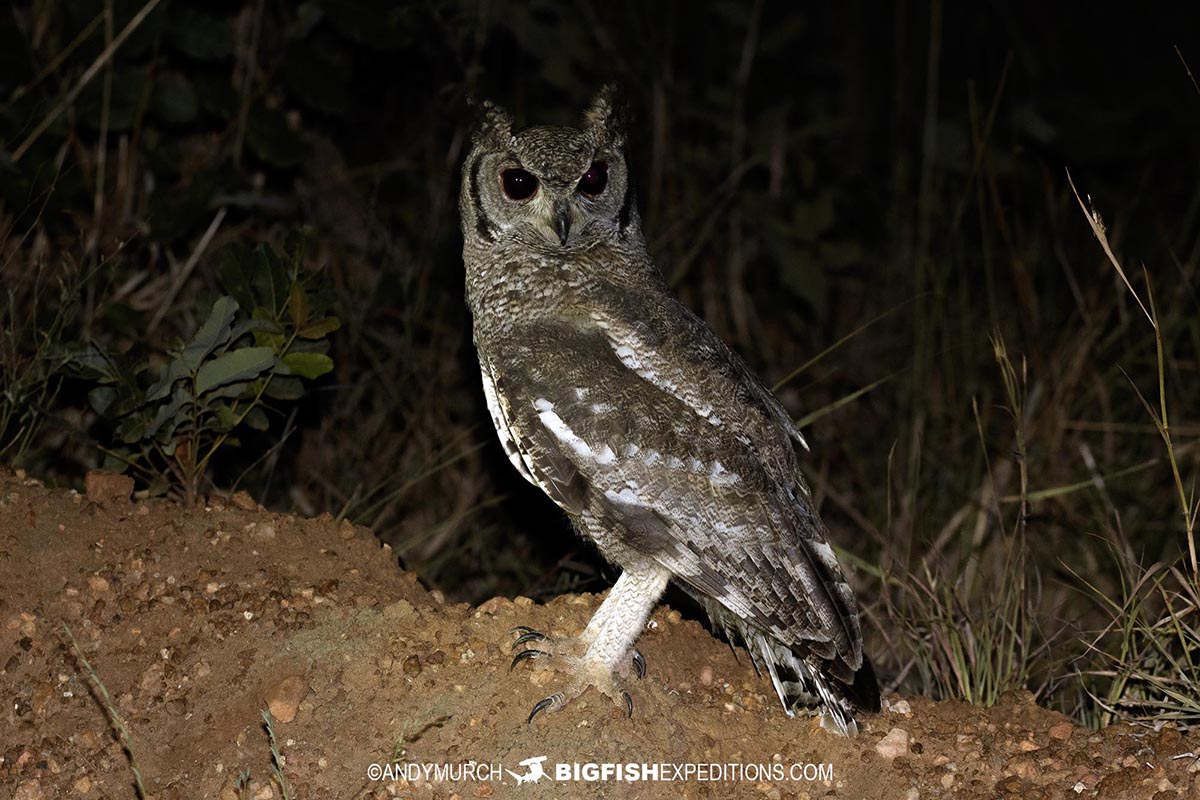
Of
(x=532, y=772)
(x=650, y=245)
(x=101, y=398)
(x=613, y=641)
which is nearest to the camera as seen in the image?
(x=532, y=772)

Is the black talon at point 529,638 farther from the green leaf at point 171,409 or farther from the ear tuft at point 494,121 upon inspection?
the ear tuft at point 494,121

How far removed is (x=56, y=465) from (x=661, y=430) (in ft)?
6.76

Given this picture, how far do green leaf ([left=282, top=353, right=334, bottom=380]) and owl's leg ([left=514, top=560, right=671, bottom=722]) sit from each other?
899mm

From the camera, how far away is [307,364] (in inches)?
127

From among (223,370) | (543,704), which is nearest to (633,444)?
(543,704)

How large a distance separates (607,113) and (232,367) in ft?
3.81

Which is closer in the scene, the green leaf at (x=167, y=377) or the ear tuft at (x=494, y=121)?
the green leaf at (x=167, y=377)

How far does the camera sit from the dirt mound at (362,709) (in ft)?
8.36

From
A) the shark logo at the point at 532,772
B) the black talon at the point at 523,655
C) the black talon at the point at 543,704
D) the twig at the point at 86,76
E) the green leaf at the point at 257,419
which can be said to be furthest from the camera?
the twig at the point at 86,76

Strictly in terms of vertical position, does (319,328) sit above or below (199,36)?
below

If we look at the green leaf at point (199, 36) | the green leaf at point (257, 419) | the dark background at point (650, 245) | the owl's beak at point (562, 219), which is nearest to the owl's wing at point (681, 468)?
the owl's beak at point (562, 219)

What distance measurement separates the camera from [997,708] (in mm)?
2926

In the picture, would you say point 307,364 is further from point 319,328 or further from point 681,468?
point 681,468

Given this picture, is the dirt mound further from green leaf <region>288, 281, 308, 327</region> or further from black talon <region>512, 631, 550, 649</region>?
green leaf <region>288, 281, 308, 327</region>
